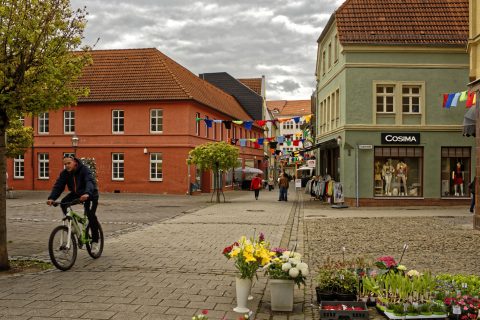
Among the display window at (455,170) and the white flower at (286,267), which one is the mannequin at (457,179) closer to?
the display window at (455,170)

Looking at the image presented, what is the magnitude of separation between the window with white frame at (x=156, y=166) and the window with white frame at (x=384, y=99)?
16700 millimetres

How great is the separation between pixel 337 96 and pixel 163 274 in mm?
20295

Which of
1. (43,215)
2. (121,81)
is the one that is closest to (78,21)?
(43,215)

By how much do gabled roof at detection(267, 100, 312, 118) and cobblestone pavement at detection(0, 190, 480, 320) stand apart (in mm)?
122249

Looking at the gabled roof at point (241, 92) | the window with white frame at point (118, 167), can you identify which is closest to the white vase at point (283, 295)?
the window with white frame at point (118, 167)

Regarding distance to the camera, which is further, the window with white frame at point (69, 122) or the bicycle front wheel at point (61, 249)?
the window with white frame at point (69, 122)

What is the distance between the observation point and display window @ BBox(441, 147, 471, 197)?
2405cm

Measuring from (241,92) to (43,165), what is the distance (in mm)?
30790

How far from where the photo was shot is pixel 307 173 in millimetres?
73188

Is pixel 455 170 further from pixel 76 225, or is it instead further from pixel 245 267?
pixel 245 267

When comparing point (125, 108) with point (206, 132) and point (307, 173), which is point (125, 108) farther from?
point (307, 173)

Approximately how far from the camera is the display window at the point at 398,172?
24.0 m

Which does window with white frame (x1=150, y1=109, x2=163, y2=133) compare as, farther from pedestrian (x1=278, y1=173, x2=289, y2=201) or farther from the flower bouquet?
the flower bouquet

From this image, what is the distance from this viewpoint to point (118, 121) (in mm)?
36750
